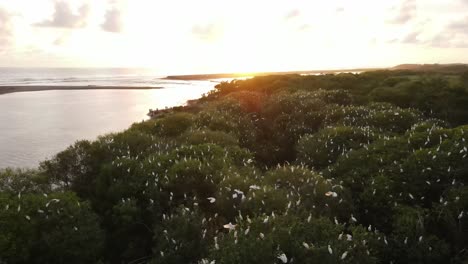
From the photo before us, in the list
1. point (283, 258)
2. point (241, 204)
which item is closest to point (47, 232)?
point (241, 204)

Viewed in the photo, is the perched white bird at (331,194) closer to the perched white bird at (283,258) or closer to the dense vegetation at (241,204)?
the dense vegetation at (241,204)

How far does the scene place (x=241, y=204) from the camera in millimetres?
12758

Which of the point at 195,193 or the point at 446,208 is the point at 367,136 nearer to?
the point at 446,208

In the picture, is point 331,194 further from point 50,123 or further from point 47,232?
point 50,123

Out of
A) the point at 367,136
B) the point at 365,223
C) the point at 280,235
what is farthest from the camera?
the point at 367,136

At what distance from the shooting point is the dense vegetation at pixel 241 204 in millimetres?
10203

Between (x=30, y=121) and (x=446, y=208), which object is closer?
(x=446, y=208)

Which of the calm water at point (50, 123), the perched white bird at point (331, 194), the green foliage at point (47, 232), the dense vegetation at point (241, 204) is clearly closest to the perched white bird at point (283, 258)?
the dense vegetation at point (241, 204)

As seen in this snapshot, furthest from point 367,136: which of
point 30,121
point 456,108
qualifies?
point 30,121

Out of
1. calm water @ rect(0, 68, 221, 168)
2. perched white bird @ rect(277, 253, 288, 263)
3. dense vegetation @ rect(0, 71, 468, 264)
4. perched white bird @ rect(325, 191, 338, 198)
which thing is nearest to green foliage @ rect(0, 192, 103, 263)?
dense vegetation @ rect(0, 71, 468, 264)

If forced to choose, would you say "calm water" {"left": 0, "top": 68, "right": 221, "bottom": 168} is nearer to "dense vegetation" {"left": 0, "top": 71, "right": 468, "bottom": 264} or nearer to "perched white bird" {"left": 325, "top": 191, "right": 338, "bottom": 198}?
"dense vegetation" {"left": 0, "top": 71, "right": 468, "bottom": 264}

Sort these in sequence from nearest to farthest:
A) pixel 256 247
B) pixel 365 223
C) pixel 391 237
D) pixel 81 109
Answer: pixel 256 247 → pixel 391 237 → pixel 365 223 → pixel 81 109

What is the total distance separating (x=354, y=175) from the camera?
15.1 meters

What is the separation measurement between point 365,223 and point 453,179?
3.13 metres
